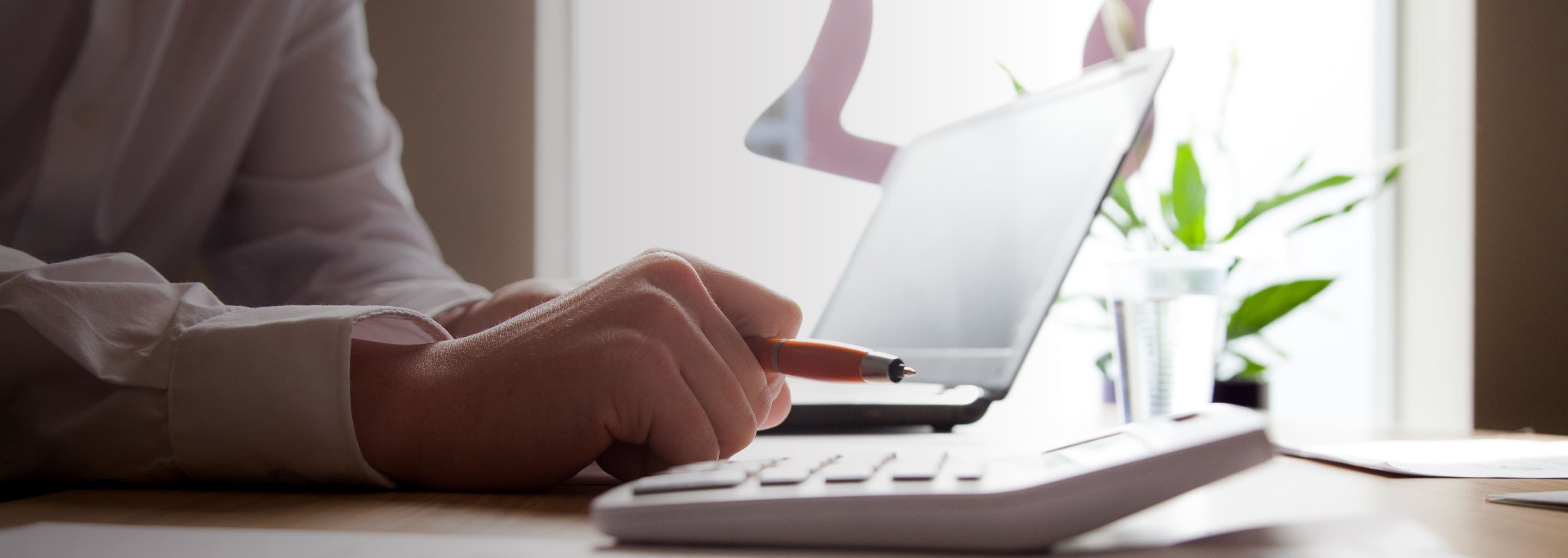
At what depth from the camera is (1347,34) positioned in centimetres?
159

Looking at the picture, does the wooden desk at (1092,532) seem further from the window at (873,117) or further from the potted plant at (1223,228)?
the window at (873,117)

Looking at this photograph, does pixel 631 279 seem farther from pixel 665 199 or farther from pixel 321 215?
pixel 665 199

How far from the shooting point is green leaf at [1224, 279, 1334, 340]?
3.89 ft

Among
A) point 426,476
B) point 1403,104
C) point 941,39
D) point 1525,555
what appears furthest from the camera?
point 1403,104

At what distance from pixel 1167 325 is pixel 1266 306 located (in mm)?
759

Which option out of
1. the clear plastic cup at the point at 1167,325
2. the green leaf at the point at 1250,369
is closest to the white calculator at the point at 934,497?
the clear plastic cup at the point at 1167,325

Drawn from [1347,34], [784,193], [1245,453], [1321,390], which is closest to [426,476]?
[1245,453]

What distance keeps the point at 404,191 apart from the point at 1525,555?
3.02 feet

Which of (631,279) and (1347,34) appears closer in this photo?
(631,279)

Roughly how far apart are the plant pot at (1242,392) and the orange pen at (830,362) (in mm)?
715

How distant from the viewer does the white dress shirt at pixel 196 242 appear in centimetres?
35

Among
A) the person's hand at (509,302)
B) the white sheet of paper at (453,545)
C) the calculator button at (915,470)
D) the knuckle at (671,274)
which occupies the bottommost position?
the white sheet of paper at (453,545)

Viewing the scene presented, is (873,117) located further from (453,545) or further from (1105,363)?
(453,545)

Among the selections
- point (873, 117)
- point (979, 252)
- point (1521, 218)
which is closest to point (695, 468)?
point (979, 252)
